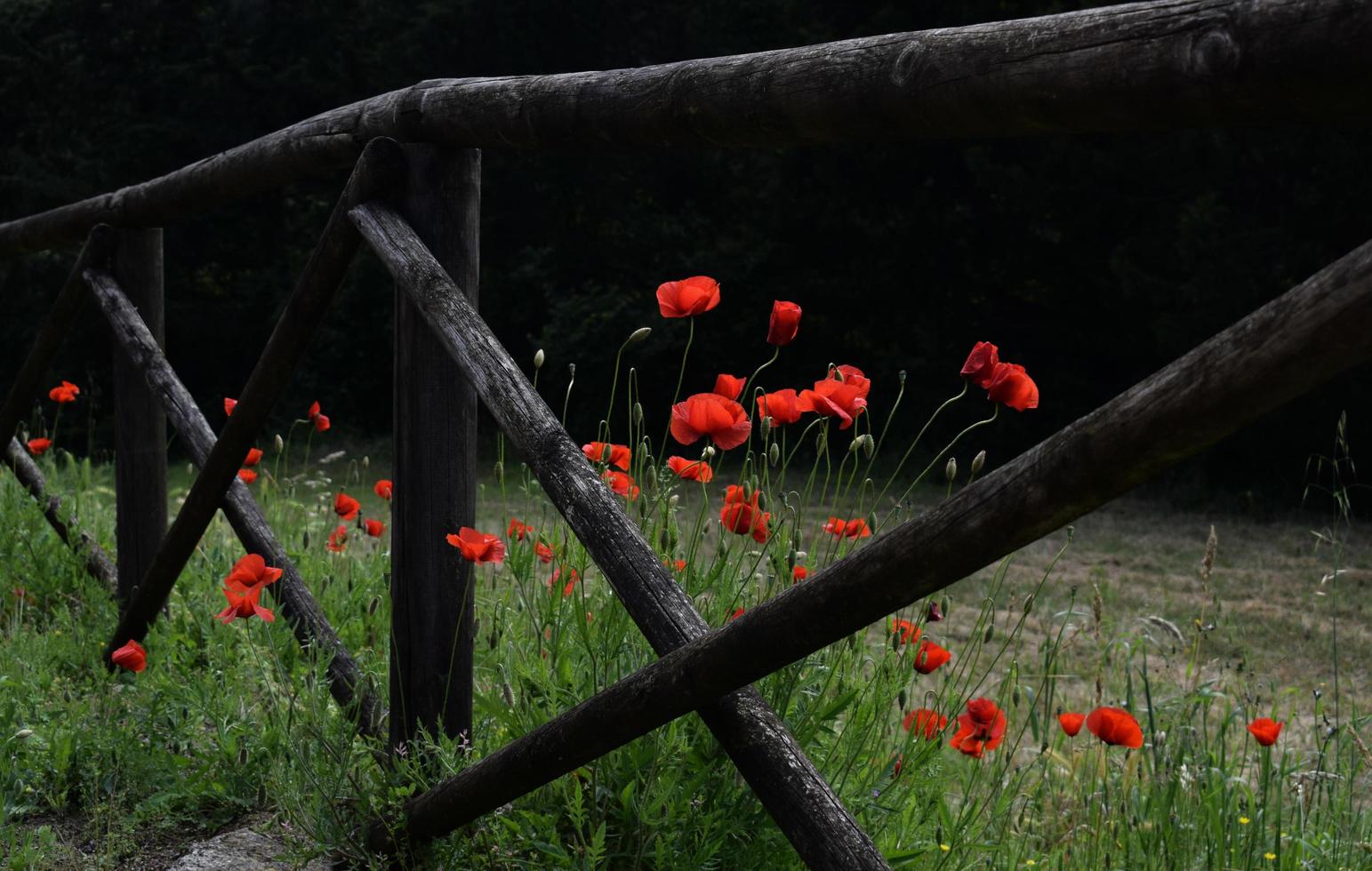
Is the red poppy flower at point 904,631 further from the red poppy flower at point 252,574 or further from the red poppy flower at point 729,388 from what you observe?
the red poppy flower at point 252,574

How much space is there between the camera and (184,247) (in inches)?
603

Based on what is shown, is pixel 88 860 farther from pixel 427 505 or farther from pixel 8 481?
pixel 8 481

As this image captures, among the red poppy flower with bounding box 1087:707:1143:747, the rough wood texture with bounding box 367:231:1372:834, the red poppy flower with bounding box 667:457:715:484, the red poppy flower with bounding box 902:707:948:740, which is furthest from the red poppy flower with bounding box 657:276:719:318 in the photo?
the red poppy flower with bounding box 1087:707:1143:747

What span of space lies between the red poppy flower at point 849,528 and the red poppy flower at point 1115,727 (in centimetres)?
48

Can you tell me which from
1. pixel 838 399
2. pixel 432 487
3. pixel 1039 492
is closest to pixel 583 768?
pixel 432 487

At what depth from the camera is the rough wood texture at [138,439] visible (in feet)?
11.6

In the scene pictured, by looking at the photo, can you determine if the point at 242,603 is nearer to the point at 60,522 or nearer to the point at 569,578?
the point at 569,578

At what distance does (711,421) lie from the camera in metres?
1.85

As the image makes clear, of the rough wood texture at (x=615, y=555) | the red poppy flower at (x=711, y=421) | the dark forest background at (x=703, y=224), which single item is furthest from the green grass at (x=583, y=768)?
the dark forest background at (x=703, y=224)

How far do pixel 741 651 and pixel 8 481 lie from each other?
4331 millimetres

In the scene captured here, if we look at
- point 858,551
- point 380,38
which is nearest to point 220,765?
point 858,551

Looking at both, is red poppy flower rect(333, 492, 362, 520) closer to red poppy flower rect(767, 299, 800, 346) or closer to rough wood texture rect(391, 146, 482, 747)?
rough wood texture rect(391, 146, 482, 747)

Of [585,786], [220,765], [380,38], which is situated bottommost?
[380,38]

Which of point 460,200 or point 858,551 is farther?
point 460,200
